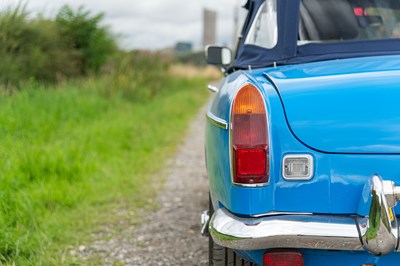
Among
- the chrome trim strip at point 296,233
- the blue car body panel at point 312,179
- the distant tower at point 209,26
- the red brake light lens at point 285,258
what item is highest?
the distant tower at point 209,26

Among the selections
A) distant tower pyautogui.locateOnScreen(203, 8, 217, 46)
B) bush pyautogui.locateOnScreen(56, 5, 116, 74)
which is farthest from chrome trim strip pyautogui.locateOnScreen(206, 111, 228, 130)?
distant tower pyautogui.locateOnScreen(203, 8, 217, 46)

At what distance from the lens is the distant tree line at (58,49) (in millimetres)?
8422

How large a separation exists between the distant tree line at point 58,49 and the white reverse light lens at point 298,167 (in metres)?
4.88

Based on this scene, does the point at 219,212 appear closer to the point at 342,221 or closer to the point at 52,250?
the point at 342,221

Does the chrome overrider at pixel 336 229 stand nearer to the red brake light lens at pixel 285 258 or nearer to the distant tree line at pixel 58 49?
the red brake light lens at pixel 285 258

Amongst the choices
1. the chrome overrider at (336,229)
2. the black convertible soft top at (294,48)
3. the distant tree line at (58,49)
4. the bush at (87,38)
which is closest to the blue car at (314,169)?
the chrome overrider at (336,229)

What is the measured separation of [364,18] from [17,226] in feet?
9.30

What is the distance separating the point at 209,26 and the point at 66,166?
3277 cm

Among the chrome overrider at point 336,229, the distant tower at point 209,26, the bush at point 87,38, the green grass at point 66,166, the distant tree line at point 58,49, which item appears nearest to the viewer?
the chrome overrider at point 336,229

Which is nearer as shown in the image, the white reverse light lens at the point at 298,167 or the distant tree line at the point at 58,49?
the white reverse light lens at the point at 298,167

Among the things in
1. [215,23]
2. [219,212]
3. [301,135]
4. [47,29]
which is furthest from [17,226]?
[215,23]

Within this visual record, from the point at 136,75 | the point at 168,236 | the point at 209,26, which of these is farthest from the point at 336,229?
the point at 209,26

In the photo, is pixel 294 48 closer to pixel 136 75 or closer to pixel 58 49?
pixel 58 49

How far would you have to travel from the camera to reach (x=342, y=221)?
2334 mm
